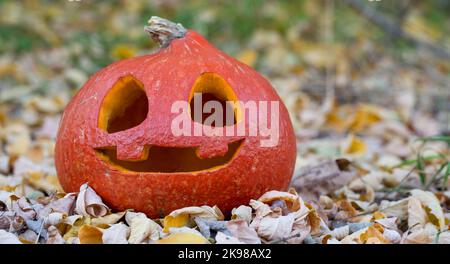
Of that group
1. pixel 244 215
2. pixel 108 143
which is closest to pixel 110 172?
pixel 108 143

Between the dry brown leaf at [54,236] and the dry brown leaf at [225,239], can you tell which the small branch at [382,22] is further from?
the dry brown leaf at [54,236]

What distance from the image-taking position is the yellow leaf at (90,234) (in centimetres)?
216

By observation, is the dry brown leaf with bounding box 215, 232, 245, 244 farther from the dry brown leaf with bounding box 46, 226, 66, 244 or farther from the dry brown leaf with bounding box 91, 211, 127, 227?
the dry brown leaf with bounding box 46, 226, 66, 244

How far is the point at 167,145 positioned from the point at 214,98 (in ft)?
1.26

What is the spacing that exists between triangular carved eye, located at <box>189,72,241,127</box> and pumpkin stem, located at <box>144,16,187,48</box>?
22 cm

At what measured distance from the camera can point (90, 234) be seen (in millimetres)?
2172

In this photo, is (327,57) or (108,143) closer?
(108,143)

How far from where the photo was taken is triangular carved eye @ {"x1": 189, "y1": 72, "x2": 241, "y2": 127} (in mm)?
2420

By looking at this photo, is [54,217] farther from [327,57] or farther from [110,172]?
[327,57]

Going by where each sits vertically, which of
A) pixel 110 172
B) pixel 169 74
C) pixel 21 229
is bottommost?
pixel 21 229

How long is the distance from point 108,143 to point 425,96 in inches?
136

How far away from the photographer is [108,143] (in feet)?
7.66

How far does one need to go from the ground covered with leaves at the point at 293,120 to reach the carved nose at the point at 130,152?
18 cm

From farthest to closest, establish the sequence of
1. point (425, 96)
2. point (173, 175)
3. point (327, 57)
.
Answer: point (327, 57), point (425, 96), point (173, 175)
